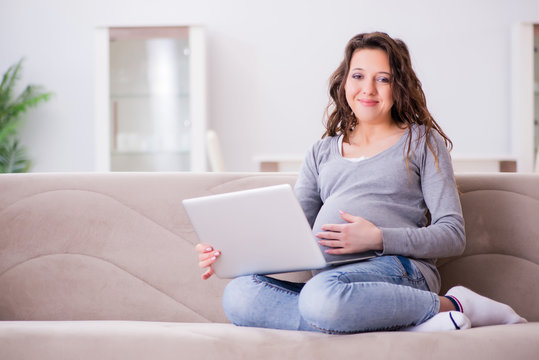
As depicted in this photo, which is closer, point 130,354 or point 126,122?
point 130,354

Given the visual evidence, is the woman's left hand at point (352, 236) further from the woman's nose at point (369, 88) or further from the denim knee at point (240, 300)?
the woman's nose at point (369, 88)

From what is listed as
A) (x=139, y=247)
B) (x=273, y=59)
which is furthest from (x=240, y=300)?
(x=273, y=59)

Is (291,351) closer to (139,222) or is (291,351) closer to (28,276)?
(139,222)

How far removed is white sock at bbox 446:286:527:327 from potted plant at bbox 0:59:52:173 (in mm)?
3888

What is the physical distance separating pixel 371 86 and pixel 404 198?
0.99ft

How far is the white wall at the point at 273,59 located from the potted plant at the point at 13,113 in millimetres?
96

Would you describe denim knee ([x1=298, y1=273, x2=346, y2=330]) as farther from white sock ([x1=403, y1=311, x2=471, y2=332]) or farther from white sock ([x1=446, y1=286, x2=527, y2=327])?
white sock ([x1=446, y1=286, x2=527, y2=327])

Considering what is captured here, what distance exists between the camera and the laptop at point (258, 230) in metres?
1.26

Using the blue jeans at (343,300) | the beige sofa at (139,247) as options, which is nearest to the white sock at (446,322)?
the blue jeans at (343,300)

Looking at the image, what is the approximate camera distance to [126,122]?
4.46 meters

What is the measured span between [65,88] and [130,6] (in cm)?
80

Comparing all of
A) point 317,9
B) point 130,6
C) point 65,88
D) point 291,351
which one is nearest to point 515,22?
point 317,9

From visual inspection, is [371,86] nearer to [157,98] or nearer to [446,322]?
[446,322]

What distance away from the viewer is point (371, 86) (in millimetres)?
1592
